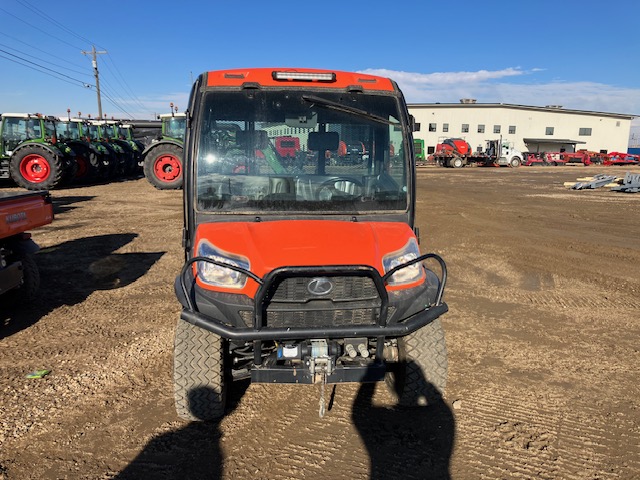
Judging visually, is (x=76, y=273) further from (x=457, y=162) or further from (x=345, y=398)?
(x=457, y=162)

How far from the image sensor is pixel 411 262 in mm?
2756

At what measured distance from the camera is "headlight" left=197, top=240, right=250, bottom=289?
272 cm

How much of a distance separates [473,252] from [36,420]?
6537 millimetres

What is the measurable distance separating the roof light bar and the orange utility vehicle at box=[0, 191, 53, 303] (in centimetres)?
286

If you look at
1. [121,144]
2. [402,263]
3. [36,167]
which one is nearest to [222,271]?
[402,263]

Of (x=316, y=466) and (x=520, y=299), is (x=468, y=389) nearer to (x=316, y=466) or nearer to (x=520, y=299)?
(x=316, y=466)

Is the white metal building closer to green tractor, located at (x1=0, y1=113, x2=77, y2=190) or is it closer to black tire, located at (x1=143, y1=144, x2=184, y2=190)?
black tire, located at (x1=143, y1=144, x2=184, y2=190)

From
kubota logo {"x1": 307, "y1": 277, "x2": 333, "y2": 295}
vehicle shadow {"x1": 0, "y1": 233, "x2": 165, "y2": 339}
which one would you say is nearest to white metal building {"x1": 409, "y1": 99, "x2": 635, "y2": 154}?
vehicle shadow {"x1": 0, "y1": 233, "x2": 165, "y2": 339}

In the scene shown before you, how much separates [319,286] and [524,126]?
182 ft

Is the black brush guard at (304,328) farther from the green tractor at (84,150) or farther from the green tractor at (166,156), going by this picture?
the green tractor at (84,150)

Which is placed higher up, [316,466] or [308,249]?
[308,249]

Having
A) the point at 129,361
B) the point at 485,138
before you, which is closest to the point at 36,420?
the point at 129,361

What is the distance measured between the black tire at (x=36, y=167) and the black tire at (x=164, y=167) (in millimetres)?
2549

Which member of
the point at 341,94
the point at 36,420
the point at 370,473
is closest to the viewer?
the point at 370,473
